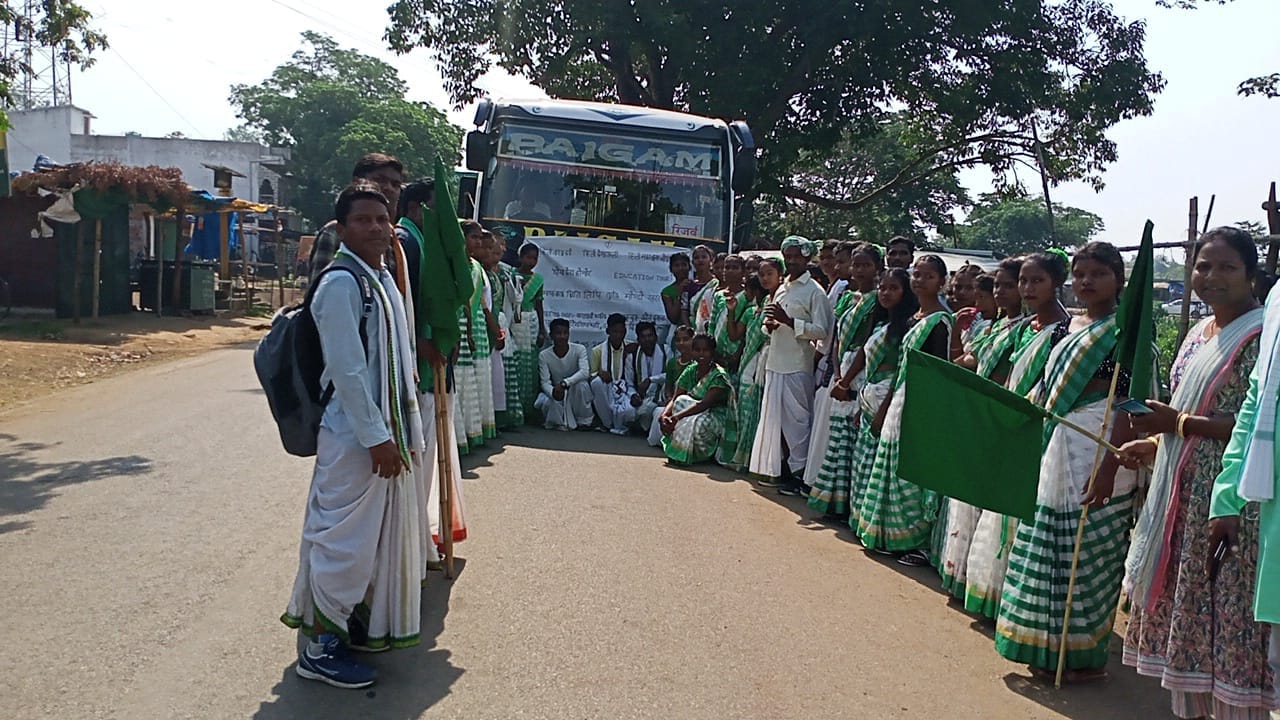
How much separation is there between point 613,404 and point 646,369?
48cm

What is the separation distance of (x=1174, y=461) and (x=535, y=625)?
2561mm

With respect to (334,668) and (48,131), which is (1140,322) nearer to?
(334,668)

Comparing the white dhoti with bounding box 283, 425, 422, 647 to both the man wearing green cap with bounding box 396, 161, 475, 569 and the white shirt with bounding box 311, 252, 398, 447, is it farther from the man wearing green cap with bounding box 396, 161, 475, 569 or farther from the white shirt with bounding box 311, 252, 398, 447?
the man wearing green cap with bounding box 396, 161, 475, 569

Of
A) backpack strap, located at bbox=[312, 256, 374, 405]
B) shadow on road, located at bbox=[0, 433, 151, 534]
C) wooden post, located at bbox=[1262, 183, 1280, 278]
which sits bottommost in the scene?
shadow on road, located at bbox=[0, 433, 151, 534]

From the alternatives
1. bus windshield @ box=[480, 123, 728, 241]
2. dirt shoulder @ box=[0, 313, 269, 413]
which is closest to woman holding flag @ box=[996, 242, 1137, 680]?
bus windshield @ box=[480, 123, 728, 241]

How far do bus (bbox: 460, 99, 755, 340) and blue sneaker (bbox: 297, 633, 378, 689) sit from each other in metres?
6.93

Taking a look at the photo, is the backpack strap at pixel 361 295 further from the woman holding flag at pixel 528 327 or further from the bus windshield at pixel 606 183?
the bus windshield at pixel 606 183

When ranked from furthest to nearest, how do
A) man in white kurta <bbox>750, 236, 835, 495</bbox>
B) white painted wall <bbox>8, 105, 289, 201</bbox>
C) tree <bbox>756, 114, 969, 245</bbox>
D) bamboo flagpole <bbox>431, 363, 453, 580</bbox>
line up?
1. white painted wall <bbox>8, 105, 289, 201</bbox>
2. tree <bbox>756, 114, 969, 245</bbox>
3. man in white kurta <bbox>750, 236, 835, 495</bbox>
4. bamboo flagpole <bbox>431, 363, 453, 580</bbox>

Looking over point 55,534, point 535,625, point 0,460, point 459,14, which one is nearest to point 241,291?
point 459,14

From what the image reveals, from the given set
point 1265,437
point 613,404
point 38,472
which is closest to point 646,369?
point 613,404

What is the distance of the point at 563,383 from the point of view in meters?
10.1

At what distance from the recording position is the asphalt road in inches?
146

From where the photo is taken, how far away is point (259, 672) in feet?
12.5

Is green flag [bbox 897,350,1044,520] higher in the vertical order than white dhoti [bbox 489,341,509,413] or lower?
higher
